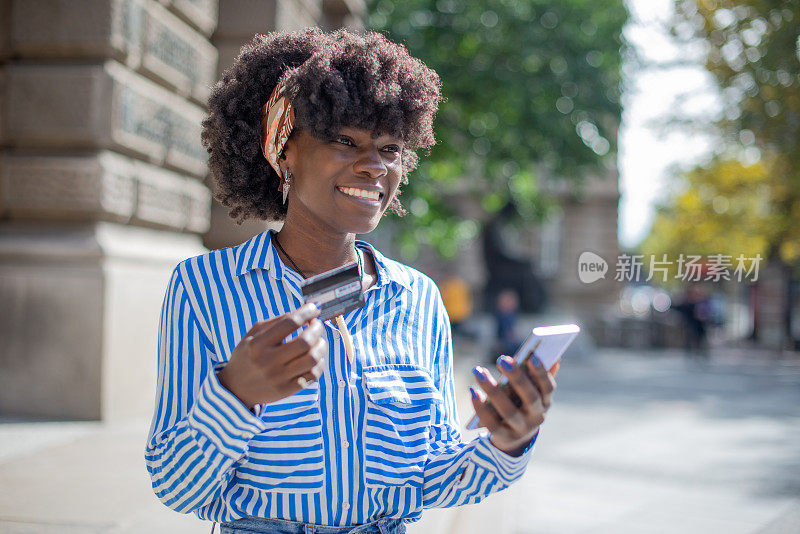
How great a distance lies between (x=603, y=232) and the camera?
1438 inches

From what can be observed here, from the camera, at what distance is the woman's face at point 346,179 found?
1844mm

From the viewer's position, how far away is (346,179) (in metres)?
1.84

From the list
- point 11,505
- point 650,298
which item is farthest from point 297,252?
point 650,298

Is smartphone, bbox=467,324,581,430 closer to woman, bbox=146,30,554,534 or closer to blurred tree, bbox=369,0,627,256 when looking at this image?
woman, bbox=146,30,554,534

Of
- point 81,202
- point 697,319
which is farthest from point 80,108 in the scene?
point 697,319

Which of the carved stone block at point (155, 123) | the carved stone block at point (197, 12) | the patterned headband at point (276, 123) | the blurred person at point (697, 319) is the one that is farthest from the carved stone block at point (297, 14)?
the blurred person at point (697, 319)

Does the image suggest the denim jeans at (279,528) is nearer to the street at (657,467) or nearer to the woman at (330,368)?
the woman at (330,368)

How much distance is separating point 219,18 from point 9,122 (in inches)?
95.9

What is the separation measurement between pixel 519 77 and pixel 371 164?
15.2 m

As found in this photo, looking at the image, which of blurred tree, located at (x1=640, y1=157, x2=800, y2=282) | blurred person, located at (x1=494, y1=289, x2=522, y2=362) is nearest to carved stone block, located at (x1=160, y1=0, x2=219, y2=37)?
blurred person, located at (x1=494, y1=289, x2=522, y2=362)

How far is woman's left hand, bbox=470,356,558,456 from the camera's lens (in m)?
1.47

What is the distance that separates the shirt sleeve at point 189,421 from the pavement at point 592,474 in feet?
5.35

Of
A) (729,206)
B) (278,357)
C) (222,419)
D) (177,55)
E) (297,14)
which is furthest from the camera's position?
(729,206)

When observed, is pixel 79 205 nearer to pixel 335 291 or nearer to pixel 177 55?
pixel 177 55
